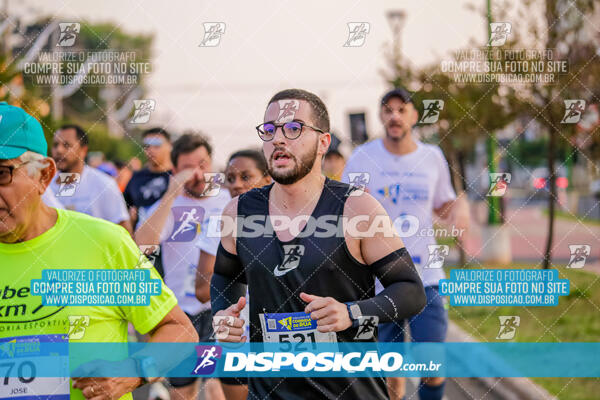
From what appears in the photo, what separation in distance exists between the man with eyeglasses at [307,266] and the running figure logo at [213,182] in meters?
1.36

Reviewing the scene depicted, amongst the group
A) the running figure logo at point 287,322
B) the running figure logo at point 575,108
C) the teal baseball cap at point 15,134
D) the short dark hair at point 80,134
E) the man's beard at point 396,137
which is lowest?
the running figure logo at point 287,322

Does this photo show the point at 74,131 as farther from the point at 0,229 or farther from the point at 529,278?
the point at 529,278

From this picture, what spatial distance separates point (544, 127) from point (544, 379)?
2.62 m

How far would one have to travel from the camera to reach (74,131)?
616cm

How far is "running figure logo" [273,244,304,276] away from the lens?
132 inches

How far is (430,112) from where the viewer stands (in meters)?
4.87

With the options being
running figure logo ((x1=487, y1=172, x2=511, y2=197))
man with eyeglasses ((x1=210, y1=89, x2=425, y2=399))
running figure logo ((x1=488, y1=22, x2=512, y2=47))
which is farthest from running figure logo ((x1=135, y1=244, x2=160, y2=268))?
running figure logo ((x1=488, y1=22, x2=512, y2=47))

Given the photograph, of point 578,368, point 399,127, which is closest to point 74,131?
point 399,127

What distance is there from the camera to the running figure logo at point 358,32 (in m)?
4.34

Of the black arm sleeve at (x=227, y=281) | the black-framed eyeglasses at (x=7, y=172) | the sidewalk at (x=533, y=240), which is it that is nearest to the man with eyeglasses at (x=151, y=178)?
the black arm sleeve at (x=227, y=281)

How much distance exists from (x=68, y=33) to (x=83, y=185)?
191 centimetres

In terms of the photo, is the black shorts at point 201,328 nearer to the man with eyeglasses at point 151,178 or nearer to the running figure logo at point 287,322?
the man with eyeglasses at point 151,178

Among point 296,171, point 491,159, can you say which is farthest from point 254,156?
point 491,159

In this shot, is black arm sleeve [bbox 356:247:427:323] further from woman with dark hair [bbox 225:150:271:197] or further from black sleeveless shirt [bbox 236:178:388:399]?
woman with dark hair [bbox 225:150:271:197]
